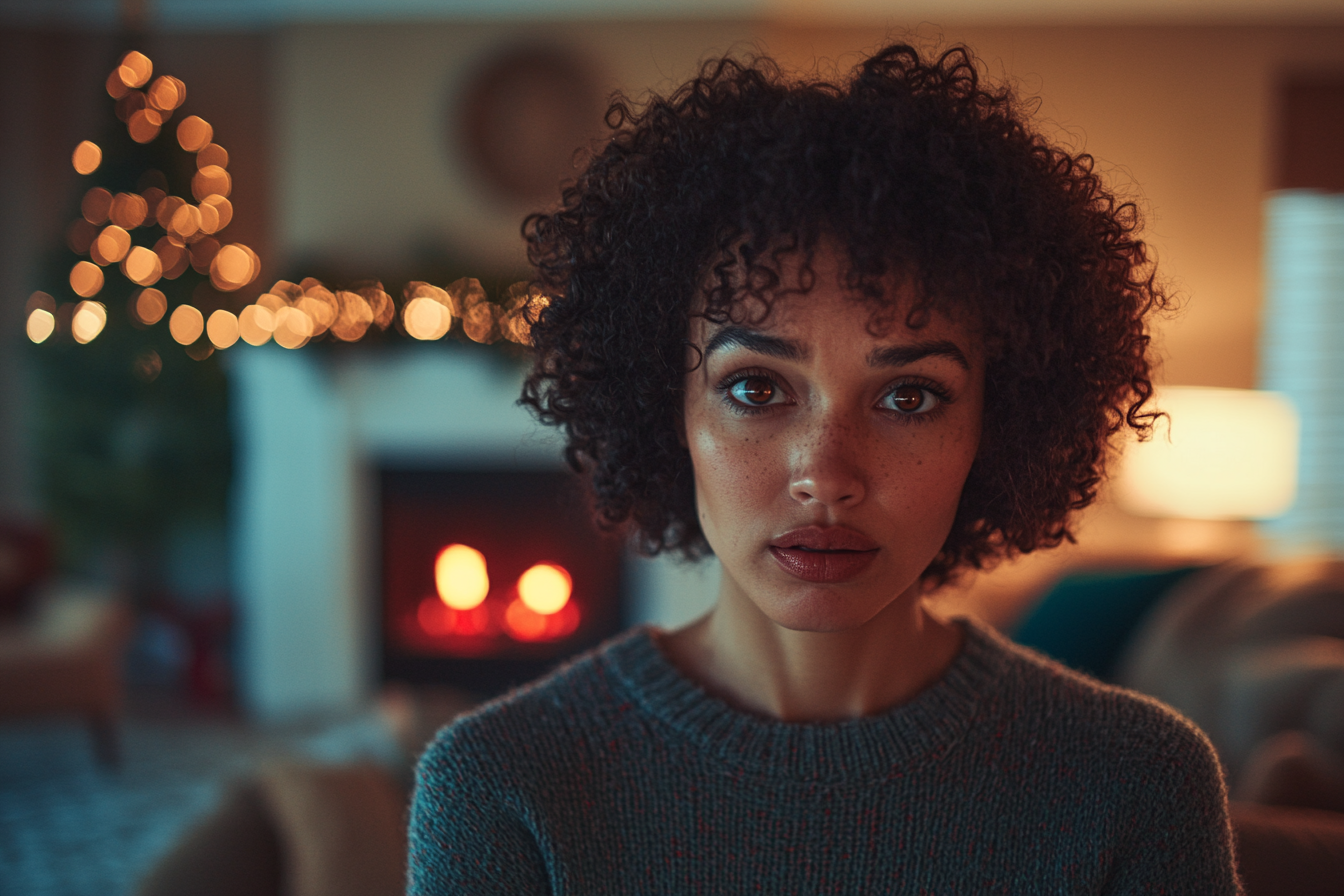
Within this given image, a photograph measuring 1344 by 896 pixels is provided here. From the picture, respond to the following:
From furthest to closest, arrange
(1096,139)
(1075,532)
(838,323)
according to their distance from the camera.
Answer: (1096,139), (1075,532), (838,323)

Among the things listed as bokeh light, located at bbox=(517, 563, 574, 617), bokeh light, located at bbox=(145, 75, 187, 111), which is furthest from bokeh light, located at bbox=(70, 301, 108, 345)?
bokeh light, located at bbox=(517, 563, 574, 617)

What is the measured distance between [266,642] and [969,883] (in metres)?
3.65

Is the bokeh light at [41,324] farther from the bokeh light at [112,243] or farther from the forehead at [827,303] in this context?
the forehead at [827,303]

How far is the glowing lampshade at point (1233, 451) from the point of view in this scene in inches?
131

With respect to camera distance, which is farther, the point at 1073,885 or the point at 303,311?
the point at 303,311

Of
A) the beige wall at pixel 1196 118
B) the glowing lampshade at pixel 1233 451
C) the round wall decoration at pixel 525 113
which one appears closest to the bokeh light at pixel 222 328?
the round wall decoration at pixel 525 113

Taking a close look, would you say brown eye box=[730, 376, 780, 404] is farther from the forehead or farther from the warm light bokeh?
the warm light bokeh

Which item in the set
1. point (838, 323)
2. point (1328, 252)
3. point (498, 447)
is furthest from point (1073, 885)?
point (1328, 252)

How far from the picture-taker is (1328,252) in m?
4.01

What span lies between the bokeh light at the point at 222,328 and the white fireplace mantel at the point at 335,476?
69 mm

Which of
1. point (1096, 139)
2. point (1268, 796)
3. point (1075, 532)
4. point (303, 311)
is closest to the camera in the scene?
point (1075, 532)

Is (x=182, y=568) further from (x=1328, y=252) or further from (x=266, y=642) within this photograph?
(x=1328, y=252)

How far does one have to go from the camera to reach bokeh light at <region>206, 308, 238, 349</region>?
12.7 ft

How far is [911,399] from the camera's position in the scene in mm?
774
